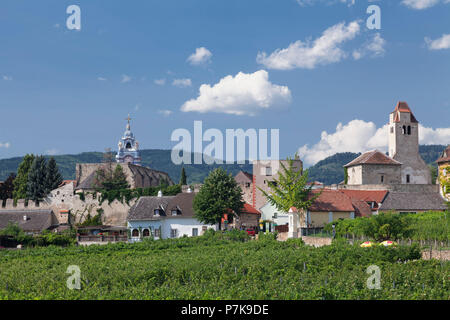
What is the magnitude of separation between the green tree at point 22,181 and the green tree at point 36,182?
1516 mm

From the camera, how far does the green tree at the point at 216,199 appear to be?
49.1 metres

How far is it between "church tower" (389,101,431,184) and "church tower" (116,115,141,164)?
5700 centimetres

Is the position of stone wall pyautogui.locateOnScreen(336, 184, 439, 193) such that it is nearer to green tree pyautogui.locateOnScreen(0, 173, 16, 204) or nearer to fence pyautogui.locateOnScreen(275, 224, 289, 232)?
fence pyautogui.locateOnScreen(275, 224, 289, 232)

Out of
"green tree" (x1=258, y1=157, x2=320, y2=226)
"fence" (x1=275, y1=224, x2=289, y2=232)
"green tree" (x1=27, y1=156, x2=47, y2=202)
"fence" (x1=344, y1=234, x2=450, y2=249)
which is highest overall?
"green tree" (x1=27, y1=156, x2=47, y2=202)

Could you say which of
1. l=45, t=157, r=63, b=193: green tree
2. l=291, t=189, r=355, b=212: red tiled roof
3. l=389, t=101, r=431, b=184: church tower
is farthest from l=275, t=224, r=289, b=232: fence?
l=45, t=157, r=63, b=193: green tree

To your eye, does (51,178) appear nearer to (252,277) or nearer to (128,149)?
(128,149)

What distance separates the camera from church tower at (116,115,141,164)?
110 metres

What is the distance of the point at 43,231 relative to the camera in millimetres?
55125

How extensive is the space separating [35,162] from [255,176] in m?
29.0

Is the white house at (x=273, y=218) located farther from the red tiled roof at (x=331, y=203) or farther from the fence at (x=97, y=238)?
the fence at (x=97, y=238)

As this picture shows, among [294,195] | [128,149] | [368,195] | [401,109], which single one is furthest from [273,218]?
[128,149]

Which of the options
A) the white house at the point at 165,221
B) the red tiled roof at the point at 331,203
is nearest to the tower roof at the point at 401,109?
the red tiled roof at the point at 331,203

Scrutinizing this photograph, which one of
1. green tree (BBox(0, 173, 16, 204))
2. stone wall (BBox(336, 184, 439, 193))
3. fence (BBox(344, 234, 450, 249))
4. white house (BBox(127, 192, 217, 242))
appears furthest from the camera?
green tree (BBox(0, 173, 16, 204))
